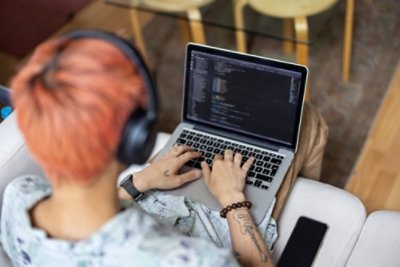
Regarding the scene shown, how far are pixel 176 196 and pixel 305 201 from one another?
0.31 meters

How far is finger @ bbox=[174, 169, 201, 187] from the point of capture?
1241 millimetres

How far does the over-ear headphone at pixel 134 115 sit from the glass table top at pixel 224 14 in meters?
1.30

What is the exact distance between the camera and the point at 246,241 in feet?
3.53

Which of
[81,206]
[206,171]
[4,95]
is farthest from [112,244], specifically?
[4,95]

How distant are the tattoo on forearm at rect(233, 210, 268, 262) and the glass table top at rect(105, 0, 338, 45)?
1023 millimetres

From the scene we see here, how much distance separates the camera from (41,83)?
2.33 ft

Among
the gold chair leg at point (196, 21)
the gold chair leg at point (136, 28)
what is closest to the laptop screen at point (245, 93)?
the gold chair leg at point (196, 21)

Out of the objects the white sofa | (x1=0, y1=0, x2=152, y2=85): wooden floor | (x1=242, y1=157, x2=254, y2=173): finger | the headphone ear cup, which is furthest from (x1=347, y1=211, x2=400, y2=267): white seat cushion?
(x1=0, y1=0, x2=152, y2=85): wooden floor

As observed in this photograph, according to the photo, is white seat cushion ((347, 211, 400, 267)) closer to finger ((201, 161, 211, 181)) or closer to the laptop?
the laptop

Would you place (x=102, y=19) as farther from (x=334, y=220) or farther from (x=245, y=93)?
(x=334, y=220)

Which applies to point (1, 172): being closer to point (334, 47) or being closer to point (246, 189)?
point (246, 189)

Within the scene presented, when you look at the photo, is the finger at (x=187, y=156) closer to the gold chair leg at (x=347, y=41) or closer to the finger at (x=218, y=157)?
the finger at (x=218, y=157)

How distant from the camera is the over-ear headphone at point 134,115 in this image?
732 mm

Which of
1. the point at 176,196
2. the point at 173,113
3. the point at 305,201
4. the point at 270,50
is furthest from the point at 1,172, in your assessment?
the point at 270,50
